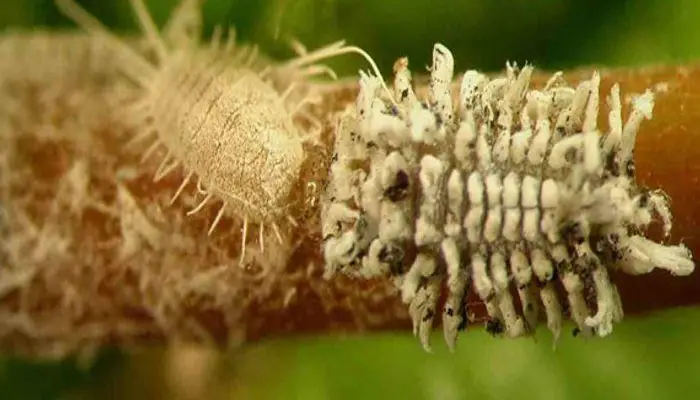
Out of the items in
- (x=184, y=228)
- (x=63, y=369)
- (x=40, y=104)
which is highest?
(x=40, y=104)

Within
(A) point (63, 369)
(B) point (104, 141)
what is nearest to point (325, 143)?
(B) point (104, 141)

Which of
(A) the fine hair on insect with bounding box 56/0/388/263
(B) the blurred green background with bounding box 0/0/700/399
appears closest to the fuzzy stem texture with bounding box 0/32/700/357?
(A) the fine hair on insect with bounding box 56/0/388/263

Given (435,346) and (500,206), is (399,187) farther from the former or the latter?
(435,346)

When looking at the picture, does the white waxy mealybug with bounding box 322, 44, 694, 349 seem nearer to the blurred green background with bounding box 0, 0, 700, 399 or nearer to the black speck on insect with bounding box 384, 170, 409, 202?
the black speck on insect with bounding box 384, 170, 409, 202

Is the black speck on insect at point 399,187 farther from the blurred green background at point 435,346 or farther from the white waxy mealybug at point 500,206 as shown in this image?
the blurred green background at point 435,346

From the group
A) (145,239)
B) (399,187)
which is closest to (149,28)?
(145,239)

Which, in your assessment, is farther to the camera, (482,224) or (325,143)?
(325,143)

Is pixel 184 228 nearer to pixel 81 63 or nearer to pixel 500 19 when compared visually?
pixel 81 63

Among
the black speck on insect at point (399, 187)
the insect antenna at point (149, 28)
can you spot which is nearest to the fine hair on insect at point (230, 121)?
the insect antenna at point (149, 28)
